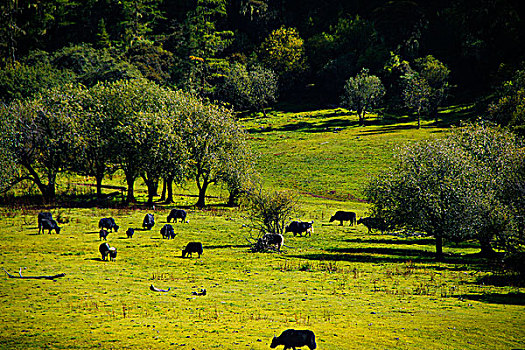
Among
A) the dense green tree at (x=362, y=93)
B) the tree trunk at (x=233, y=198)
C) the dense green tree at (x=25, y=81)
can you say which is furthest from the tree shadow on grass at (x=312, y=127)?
the tree trunk at (x=233, y=198)

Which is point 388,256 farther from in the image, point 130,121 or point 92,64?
point 92,64

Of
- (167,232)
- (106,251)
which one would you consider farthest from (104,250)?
(167,232)

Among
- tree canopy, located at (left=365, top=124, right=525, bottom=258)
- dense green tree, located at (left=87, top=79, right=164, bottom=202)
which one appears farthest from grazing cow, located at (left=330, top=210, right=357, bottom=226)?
dense green tree, located at (left=87, top=79, right=164, bottom=202)

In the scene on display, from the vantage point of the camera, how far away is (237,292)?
1016 inches

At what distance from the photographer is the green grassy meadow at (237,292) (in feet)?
58.8

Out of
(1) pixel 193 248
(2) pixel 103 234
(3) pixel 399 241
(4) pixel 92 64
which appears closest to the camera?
(1) pixel 193 248

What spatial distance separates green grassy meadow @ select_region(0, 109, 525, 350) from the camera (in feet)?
58.8

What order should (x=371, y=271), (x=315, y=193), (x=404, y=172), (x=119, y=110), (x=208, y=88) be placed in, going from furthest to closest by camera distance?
(x=208, y=88) → (x=315, y=193) → (x=119, y=110) → (x=404, y=172) → (x=371, y=271)

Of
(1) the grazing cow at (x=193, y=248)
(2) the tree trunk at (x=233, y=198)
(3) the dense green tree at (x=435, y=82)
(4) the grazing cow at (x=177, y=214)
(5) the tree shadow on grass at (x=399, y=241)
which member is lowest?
(1) the grazing cow at (x=193, y=248)

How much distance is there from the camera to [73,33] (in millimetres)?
169625

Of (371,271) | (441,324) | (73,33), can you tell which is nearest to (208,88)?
(73,33)

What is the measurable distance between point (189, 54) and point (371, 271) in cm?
14772

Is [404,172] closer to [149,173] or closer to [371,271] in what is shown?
[371,271]

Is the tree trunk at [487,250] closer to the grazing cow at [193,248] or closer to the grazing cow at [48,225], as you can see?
the grazing cow at [193,248]
